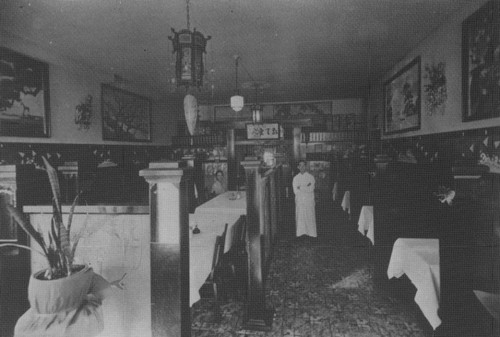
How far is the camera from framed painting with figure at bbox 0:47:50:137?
463 centimetres

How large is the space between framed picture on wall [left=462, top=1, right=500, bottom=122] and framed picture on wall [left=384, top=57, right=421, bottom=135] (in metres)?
1.56

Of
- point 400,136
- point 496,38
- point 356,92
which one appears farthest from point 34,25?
point 356,92

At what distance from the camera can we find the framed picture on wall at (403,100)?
5.54m

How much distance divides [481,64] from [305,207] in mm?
3869

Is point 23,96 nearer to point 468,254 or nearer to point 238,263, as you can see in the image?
point 238,263

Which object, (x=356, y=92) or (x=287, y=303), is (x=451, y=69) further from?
(x=356, y=92)

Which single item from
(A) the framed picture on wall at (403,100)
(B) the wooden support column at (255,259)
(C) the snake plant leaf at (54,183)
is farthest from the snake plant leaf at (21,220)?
(A) the framed picture on wall at (403,100)

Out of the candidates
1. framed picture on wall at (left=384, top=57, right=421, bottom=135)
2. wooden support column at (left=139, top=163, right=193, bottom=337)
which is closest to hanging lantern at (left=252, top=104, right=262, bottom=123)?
framed picture on wall at (left=384, top=57, right=421, bottom=135)

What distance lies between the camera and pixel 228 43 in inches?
206

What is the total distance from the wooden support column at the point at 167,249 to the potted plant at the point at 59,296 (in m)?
0.36

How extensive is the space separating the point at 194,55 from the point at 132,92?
604 cm

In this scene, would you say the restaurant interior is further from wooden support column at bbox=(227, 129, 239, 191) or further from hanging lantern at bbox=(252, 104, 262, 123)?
wooden support column at bbox=(227, 129, 239, 191)

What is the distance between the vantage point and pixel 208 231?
12.0 ft

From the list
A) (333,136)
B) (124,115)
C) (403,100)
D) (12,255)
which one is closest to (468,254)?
(12,255)
